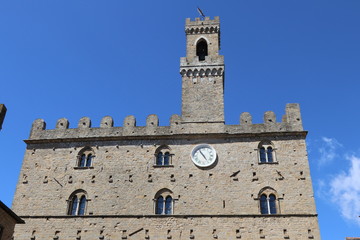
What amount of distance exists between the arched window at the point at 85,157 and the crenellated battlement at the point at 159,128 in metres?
0.80

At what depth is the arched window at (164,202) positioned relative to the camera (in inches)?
808

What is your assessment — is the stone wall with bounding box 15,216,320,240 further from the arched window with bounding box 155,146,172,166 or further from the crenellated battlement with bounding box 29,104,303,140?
the crenellated battlement with bounding box 29,104,303,140

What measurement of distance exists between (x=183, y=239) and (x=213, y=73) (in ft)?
32.4

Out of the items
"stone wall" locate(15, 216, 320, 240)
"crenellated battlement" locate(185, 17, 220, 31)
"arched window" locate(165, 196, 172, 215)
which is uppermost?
"crenellated battlement" locate(185, 17, 220, 31)

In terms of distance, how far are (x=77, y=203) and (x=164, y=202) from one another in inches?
179

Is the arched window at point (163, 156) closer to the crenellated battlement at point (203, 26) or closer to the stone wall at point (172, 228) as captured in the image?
the stone wall at point (172, 228)

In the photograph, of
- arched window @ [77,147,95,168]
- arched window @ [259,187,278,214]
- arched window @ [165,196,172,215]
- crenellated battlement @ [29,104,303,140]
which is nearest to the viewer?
arched window @ [259,187,278,214]

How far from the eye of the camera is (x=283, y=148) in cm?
2156

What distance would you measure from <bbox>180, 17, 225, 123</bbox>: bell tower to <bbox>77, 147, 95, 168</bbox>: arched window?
17.9 feet

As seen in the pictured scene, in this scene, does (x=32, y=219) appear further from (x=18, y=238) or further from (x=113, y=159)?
(x=113, y=159)

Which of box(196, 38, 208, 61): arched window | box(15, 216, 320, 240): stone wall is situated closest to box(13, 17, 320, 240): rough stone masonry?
box(15, 216, 320, 240): stone wall

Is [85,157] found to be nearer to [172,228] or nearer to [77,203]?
[77,203]

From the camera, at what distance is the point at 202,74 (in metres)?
24.4

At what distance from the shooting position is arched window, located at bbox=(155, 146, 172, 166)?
21878mm
